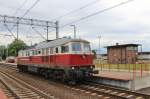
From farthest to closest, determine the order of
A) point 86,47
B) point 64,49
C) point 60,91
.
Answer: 1. point 86,47
2. point 64,49
3. point 60,91

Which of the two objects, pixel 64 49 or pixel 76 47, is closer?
pixel 76 47

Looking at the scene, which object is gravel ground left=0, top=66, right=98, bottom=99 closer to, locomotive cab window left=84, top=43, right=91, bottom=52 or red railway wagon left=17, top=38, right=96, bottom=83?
red railway wagon left=17, top=38, right=96, bottom=83

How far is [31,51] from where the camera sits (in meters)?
31.4

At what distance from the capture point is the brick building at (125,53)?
55.3 m

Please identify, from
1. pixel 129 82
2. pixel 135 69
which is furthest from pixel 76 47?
pixel 135 69

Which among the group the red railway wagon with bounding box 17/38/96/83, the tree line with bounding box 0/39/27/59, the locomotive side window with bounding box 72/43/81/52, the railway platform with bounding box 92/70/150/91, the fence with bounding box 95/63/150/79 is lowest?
the railway platform with bounding box 92/70/150/91

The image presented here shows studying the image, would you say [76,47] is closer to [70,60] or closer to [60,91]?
[70,60]

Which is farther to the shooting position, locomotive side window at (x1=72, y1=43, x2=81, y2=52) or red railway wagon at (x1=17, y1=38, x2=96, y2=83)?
locomotive side window at (x1=72, y1=43, x2=81, y2=52)

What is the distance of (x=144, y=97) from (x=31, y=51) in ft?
61.1

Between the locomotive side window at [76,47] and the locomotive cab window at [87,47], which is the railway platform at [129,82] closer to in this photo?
the locomotive cab window at [87,47]

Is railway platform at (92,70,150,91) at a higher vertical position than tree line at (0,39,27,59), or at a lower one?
lower

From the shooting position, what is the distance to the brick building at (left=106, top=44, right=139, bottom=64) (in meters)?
55.3

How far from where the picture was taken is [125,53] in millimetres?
56000

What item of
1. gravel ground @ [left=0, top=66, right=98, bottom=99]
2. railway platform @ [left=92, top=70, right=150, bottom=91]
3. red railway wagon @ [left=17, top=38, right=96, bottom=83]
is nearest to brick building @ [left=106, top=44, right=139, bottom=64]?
red railway wagon @ [left=17, top=38, right=96, bottom=83]
